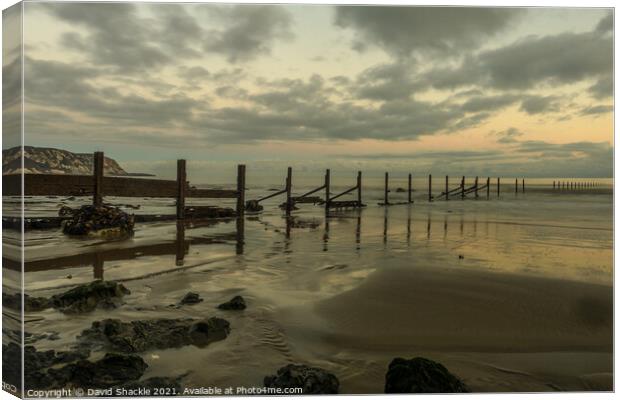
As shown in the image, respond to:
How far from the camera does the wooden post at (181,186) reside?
13445mm

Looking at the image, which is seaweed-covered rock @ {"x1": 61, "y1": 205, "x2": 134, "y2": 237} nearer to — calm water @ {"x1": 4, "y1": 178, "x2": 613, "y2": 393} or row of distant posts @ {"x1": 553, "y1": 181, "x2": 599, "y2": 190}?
calm water @ {"x1": 4, "y1": 178, "x2": 613, "y2": 393}

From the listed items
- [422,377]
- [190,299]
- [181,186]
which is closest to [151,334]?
[190,299]

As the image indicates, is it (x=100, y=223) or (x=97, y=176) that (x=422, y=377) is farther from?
(x=97, y=176)

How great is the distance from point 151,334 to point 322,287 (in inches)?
90.9

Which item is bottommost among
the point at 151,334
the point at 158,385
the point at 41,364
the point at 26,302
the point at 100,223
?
the point at 158,385

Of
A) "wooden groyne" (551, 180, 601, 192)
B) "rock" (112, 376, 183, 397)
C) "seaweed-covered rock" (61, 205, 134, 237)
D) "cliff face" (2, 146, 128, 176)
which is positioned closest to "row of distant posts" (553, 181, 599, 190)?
"wooden groyne" (551, 180, 601, 192)

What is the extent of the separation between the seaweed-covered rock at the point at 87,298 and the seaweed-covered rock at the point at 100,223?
17.5 ft

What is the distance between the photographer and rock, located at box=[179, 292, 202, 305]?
485 cm

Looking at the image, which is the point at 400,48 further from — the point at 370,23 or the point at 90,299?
the point at 90,299

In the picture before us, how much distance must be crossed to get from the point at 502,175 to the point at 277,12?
467 cm

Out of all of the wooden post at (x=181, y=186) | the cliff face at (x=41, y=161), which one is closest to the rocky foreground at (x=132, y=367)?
the cliff face at (x=41, y=161)

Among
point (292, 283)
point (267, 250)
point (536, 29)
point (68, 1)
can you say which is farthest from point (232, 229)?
point (536, 29)

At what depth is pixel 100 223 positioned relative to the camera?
32.3 ft

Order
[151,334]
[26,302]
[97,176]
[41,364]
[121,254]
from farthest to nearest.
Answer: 1. [97,176]
2. [121,254]
3. [26,302]
4. [151,334]
5. [41,364]
